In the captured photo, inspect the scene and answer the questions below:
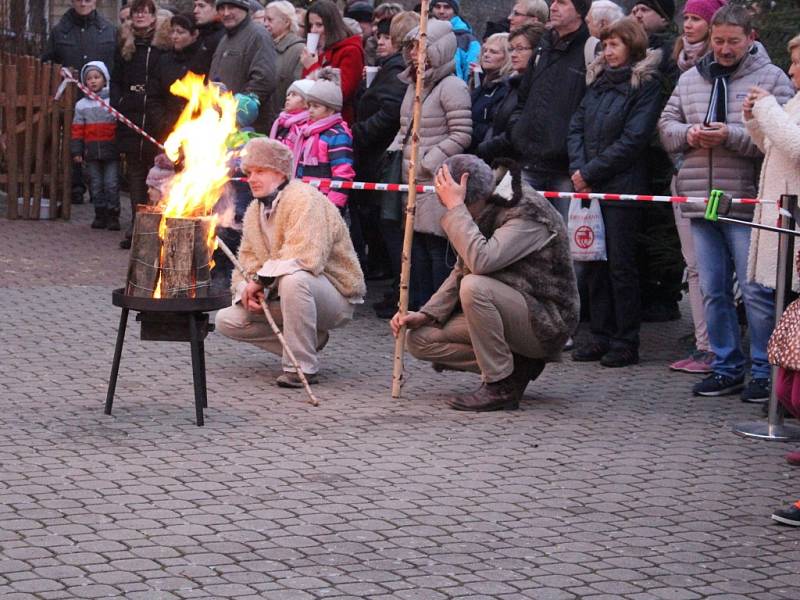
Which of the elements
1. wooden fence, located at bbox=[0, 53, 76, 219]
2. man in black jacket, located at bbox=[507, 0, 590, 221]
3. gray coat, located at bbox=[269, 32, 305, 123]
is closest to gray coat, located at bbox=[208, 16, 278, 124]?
gray coat, located at bbox=[269, 32, 305, 123]

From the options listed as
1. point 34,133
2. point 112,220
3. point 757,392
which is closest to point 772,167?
point 757,392

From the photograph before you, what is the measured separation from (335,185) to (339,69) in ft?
4.47

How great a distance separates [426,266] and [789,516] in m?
5.27

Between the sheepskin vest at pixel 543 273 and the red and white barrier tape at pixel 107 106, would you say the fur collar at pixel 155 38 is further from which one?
the sheepskin vest at pixel 543 273

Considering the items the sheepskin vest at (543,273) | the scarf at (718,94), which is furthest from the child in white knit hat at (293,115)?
the scarf at (718,94)

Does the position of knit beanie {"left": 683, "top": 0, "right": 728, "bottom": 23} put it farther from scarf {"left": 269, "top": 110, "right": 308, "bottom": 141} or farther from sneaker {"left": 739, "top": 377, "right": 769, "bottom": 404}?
scarf {"left": 269, "top": 110, "right": 308, "bottom": 141}

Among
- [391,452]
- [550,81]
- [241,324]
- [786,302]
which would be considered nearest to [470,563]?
[391,452]

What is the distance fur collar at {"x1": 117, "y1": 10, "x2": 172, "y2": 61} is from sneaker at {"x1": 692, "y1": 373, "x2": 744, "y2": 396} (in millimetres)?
7388

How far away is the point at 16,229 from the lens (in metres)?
15.7

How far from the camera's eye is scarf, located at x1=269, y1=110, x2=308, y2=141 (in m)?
11.5

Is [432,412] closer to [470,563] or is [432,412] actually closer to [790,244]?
[790,244]

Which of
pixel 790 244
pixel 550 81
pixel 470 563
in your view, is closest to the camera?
pixel 470 563

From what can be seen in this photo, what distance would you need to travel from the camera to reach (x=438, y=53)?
1094cm

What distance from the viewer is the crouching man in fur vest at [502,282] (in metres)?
8.45
